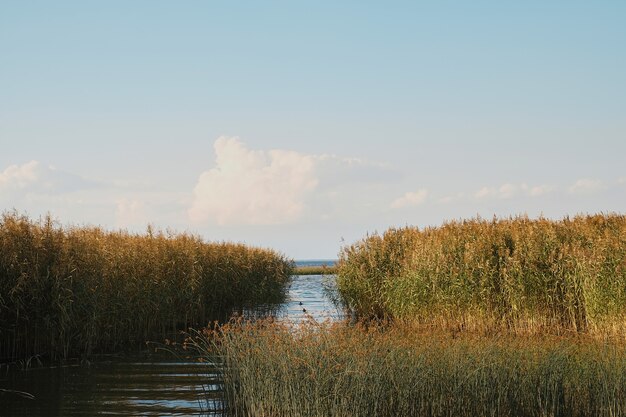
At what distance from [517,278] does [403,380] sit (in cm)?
1141

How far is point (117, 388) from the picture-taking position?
16125 mm

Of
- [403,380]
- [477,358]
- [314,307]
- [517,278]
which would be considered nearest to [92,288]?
[403,380]

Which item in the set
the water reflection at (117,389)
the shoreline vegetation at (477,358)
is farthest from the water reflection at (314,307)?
the water reflection at (117,389)

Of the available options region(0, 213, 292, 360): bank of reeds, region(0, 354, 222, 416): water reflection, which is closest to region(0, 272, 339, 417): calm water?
region(0, 354, 222, 416): water reflection

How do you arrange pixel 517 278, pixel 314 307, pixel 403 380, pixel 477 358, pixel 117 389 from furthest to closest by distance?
pixel 314 307
pixel 517 278
pixel 117 389
pixel 477 358
pixel 403 380

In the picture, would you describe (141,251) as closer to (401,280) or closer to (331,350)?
(401,280)

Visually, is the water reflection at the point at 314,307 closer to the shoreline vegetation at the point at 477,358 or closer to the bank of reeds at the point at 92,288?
the bank of reeds at the point at 92,288

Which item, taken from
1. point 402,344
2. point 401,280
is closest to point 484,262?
point 401,280

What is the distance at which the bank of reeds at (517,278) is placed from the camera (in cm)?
2069

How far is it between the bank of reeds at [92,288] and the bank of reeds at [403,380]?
791 centimetres

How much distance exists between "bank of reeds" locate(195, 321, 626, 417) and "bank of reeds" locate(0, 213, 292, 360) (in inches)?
311

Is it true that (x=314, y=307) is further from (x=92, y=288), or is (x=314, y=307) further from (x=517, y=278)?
(x=92, y=288)

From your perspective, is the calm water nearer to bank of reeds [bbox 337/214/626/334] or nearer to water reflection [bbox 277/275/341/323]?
bank of reeds [bbox 337/214/626/334]

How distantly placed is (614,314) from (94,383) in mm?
Result: 14251
